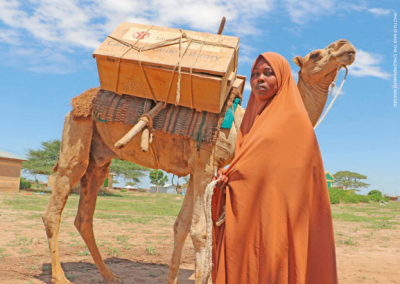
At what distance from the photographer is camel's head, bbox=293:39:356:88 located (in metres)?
3.43

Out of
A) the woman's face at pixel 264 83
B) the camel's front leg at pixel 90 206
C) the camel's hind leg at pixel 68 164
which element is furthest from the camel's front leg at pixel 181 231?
the woman's face at pixel 264 83

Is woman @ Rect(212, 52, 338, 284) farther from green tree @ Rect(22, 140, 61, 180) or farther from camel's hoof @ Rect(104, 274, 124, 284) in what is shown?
green tree @ Rect(22, 140, 61, 180)

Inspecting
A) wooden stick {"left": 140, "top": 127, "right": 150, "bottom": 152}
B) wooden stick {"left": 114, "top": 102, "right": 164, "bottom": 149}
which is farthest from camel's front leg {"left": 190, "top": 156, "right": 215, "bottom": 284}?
wooden stick {"left": 114, "top": 102, "right": 164, "bottom": 149}

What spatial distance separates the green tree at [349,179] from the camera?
224ft

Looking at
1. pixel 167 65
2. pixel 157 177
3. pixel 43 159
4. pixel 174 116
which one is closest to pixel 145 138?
pixel 174 116

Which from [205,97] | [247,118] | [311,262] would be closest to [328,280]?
[311,262]

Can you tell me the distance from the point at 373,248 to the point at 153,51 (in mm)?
7393

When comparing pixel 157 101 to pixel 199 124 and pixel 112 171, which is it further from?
pixel 112 171

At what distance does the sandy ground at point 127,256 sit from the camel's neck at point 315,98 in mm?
3193

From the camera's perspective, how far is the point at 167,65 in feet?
13.1

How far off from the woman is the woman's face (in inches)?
3.7

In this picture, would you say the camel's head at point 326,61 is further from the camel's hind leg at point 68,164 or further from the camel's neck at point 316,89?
the camel's hind leg at point 68,164

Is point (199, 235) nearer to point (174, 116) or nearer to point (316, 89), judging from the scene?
point (174, 116)

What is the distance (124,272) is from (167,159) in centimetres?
224
